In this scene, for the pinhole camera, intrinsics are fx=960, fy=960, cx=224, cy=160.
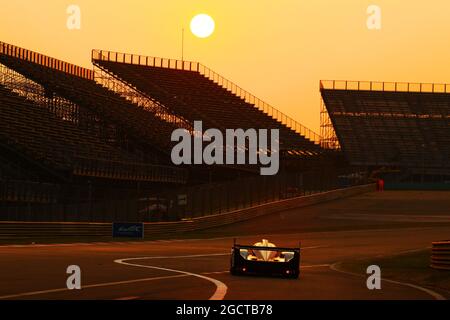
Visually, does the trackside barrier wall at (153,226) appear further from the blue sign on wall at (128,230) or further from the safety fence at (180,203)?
the blue sign on wall at (128,230)

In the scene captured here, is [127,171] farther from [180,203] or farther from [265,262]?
[265,262]

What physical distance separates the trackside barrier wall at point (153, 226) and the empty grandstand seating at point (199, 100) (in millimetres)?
17813

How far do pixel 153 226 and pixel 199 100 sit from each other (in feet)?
144

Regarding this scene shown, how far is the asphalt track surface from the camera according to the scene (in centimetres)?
1566

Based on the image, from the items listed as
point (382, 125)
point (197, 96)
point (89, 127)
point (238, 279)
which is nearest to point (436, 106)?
point (382, 125)

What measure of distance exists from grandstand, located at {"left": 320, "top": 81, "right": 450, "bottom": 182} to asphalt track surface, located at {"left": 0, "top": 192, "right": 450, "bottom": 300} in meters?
46.9

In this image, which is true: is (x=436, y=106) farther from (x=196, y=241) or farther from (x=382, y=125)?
(x=196, y=241)

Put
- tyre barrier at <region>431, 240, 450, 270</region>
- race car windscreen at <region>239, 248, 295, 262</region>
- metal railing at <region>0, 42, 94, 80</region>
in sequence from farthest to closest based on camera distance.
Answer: metal railing at <region>0, 42, 94, 80</region> → tyre barrier at <region>431, 240, 450, 270</region> → race car windscreen at <region>239, 248, 295, 262</region>

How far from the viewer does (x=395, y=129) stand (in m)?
108

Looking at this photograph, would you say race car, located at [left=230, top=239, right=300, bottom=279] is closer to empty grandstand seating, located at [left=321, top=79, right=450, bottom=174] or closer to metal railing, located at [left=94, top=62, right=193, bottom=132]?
metal railing, located at [left=94, top=62, right=193, bottom=132]

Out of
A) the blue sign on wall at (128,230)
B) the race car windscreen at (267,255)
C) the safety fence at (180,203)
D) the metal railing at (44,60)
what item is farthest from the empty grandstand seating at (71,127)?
the race car windscreen at (267,255)

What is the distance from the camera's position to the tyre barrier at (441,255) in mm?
22906

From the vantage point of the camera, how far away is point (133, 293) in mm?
15031

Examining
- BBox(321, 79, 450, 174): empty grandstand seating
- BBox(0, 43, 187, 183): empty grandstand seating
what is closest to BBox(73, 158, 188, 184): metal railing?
BBox(0, 43, 187, 183): empty grandstand seating
